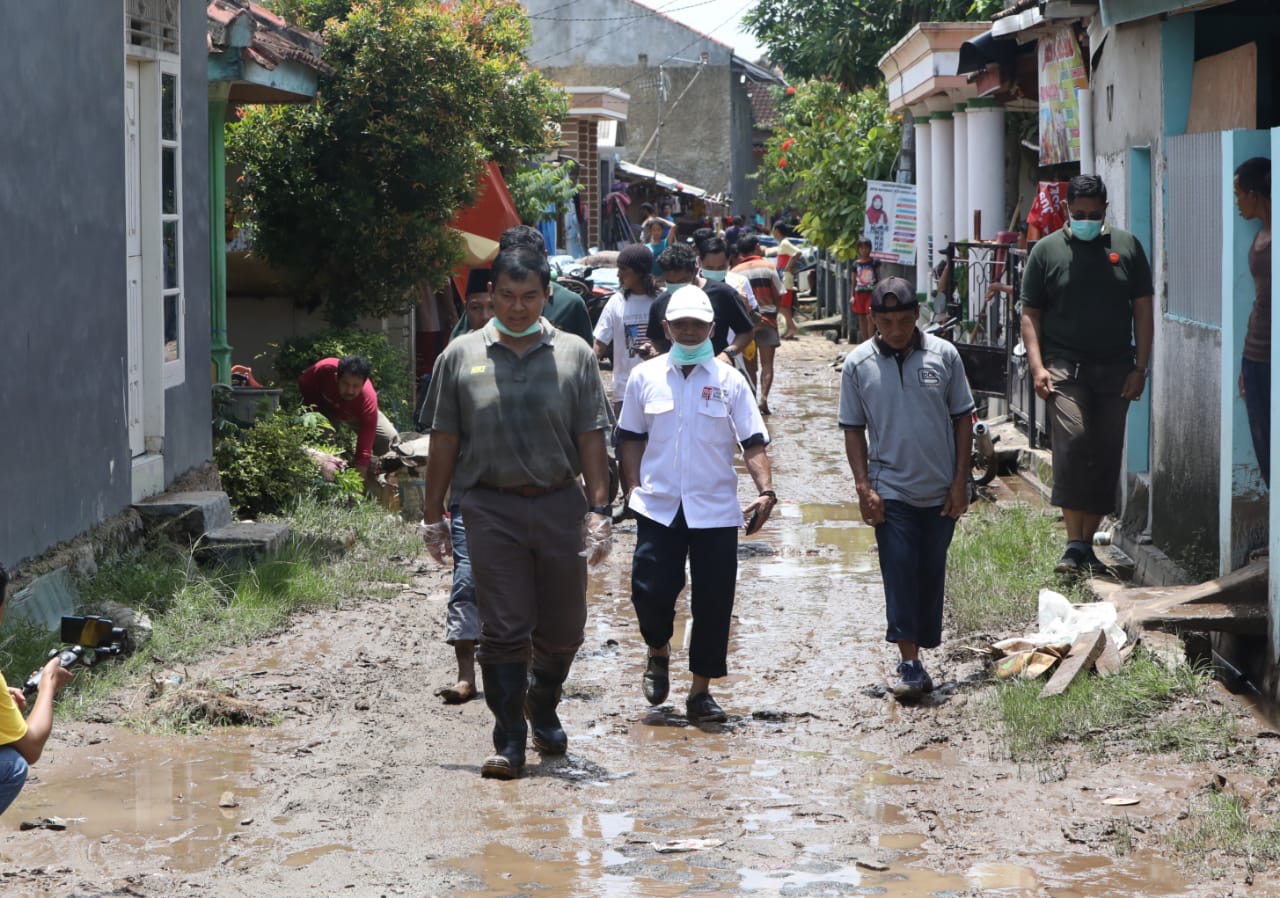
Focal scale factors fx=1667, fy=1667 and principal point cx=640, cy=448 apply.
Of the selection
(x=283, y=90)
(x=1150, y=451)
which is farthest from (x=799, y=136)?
(x=1150, y=451)

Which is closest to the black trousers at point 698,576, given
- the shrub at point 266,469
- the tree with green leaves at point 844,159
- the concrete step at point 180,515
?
the concrete step at point 180,515

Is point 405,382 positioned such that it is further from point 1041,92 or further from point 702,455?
point 702,455

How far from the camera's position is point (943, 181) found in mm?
20641

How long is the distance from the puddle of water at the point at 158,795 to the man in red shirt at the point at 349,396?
5.54 meters

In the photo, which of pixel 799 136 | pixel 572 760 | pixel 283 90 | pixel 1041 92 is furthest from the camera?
pixel 799 136

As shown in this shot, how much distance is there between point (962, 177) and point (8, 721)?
16.2 m

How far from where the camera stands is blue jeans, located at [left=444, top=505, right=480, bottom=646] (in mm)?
7211

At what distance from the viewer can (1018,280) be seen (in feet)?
45.5

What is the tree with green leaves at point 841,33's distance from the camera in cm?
2775

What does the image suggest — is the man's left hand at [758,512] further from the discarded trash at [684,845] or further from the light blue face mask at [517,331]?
the discarded trash at [684,845]

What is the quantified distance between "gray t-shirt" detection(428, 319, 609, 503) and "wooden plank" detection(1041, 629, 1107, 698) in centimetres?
216

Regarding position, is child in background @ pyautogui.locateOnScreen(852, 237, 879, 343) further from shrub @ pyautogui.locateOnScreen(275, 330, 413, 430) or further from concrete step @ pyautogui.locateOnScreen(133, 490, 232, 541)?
concrete step @ pyautogui.locateOnScreen(133, 490, 232, 541)

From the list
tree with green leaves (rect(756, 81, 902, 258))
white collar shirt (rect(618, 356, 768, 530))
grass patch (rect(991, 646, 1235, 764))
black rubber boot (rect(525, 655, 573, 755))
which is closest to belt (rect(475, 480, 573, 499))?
black rubber boot (rect(525, 655, 573, 755))

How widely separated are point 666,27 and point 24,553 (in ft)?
156
